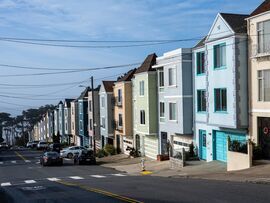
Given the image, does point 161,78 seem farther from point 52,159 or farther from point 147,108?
point 52,159

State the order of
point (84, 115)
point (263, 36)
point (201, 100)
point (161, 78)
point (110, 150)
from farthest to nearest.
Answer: point (84, 115) < point (110, 150) < point (161, 78) < point (201, 100) < point (263, 36)

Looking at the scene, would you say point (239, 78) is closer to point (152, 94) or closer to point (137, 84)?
point (152, 94)

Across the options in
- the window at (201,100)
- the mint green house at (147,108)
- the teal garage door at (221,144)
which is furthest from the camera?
the mint green house at (147,108)

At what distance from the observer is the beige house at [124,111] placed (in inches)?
2186

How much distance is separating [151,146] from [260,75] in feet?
70.0

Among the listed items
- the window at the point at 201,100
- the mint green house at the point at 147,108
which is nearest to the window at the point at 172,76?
the window at the point at 201,100

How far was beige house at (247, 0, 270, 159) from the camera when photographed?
1088 inches

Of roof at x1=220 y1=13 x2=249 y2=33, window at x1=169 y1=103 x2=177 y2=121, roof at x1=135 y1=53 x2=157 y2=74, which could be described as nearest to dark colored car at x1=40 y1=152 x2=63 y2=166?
roof at x1=135 y1=53 x2=157 y2=74

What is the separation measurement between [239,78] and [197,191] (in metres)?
12.5

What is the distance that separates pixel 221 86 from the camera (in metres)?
31.7

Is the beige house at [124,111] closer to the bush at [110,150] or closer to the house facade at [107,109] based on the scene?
the bush at [110,150]

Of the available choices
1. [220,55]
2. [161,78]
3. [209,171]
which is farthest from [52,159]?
[220,55]

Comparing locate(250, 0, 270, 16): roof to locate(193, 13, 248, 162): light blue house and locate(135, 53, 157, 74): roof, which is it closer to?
locate(193, 13, 248, 162): light blue house

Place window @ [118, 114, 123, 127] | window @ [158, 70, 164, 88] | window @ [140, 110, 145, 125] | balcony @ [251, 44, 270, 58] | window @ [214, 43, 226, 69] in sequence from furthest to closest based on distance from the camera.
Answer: window @ [118, 114, 123, 127]
window @ [140, 110, 145, 125]
window @ [158, 70, 164, 88]
window @ [214, 43, 226, 69]
balcony @ [251, 44, 270, 58]
